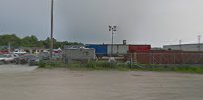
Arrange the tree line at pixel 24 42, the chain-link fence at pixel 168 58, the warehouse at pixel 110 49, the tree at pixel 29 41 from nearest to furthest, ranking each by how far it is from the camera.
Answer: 1. the chain-link fence at pixel 168 58
2. the warehouse at pixel 110 49
3. the tree line at pixel 24 42
4. the tree at pixel 29 41

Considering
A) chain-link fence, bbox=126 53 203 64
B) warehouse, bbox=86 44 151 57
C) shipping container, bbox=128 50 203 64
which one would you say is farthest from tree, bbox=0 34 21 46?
shipping container, bbox=128 50 203 64

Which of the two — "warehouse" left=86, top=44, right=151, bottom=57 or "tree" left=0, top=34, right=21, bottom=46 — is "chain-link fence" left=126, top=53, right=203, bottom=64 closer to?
"warehouse" left=86, top=44, right=151, bottom=57

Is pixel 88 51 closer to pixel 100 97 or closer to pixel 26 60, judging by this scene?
pixel 26 60

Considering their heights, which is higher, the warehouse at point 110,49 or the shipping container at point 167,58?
the warehouse at point 110,49

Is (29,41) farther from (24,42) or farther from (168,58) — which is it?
(168,58)

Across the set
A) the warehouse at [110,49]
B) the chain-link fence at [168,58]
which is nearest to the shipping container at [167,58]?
the chain-link fence at [168,58]

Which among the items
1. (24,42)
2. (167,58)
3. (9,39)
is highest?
(9,39)

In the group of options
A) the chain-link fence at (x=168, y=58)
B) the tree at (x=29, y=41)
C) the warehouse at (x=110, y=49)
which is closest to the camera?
the chain-link fence at (x=168, y=58)

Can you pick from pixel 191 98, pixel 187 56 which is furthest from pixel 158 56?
pixel 191 98

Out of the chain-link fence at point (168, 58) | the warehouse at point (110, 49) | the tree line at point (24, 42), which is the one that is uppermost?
the tree line at point (24, 42)

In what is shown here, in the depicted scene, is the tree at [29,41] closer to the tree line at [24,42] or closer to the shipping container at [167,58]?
the tree line at [24,42]

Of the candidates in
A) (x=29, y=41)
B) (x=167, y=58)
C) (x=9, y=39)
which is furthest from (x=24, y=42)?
(x=167, y=58)

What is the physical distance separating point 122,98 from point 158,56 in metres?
32.0

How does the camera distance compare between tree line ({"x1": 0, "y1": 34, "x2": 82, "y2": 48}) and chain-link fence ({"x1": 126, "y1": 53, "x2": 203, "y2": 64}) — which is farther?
tree line ({"x1": 0, "y1": 34, "x2": 82, "y2": 48})
